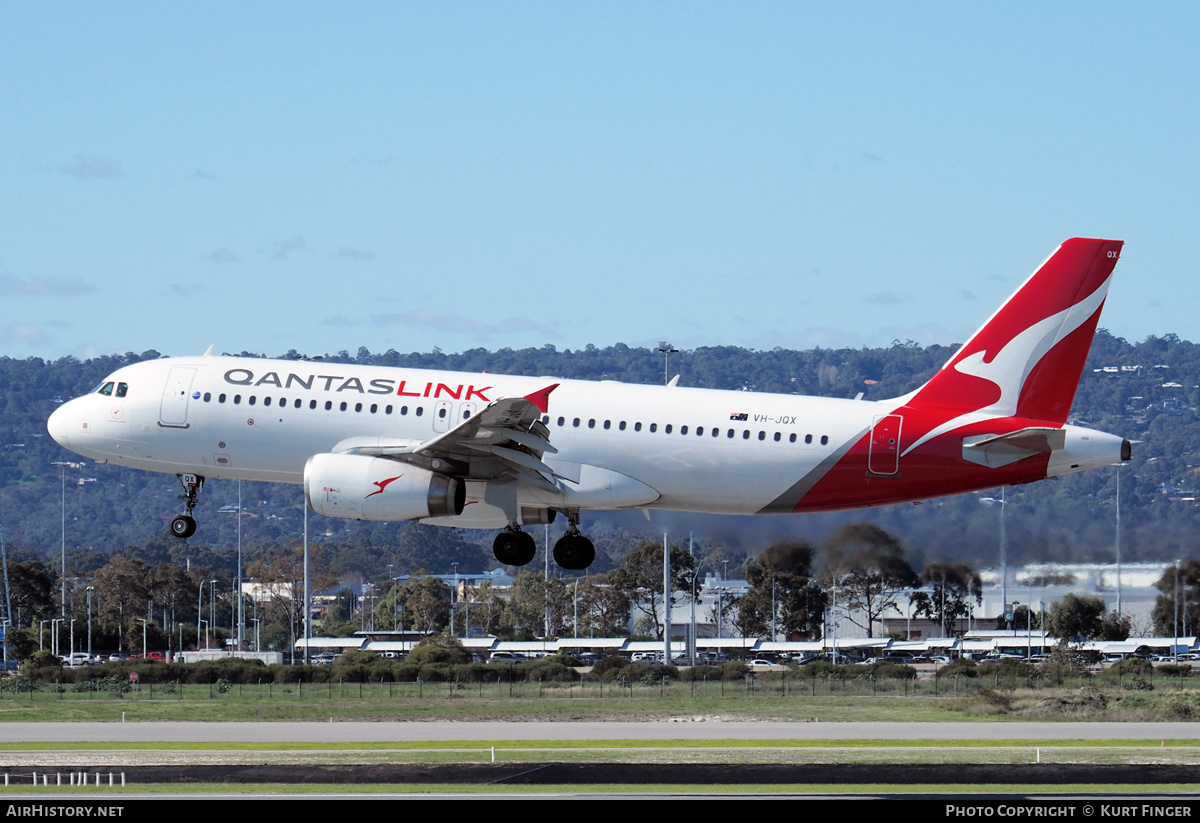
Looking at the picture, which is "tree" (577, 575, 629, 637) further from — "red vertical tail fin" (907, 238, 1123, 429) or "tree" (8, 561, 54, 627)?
"red vertical tail fin" (907, 238, 1123, 429)

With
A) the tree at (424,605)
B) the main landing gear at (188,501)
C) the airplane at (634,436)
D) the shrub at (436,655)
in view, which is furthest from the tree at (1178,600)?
the tree at (424,605)

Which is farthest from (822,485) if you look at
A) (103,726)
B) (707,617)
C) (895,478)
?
(707,617)

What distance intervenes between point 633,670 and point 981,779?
44.5m

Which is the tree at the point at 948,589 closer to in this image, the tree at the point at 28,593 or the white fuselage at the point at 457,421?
the white fuselage at the point at 457,421

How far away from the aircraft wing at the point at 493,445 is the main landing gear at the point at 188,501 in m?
5.24

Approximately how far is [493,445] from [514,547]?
2.95 m

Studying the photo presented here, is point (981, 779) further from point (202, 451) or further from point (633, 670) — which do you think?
point (633, 670)

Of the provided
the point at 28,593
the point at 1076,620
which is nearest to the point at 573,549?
the point at 1076,620

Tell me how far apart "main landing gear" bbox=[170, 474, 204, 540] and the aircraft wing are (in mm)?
5237

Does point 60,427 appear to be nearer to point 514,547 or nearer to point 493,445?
point 493,445

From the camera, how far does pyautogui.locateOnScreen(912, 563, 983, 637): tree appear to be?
59.1 metres

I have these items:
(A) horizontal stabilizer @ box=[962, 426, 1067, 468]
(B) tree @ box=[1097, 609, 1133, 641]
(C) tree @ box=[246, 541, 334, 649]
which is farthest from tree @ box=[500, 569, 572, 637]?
(A) horizontal stabilizer @ box=[962, 426, 1067, 468]
